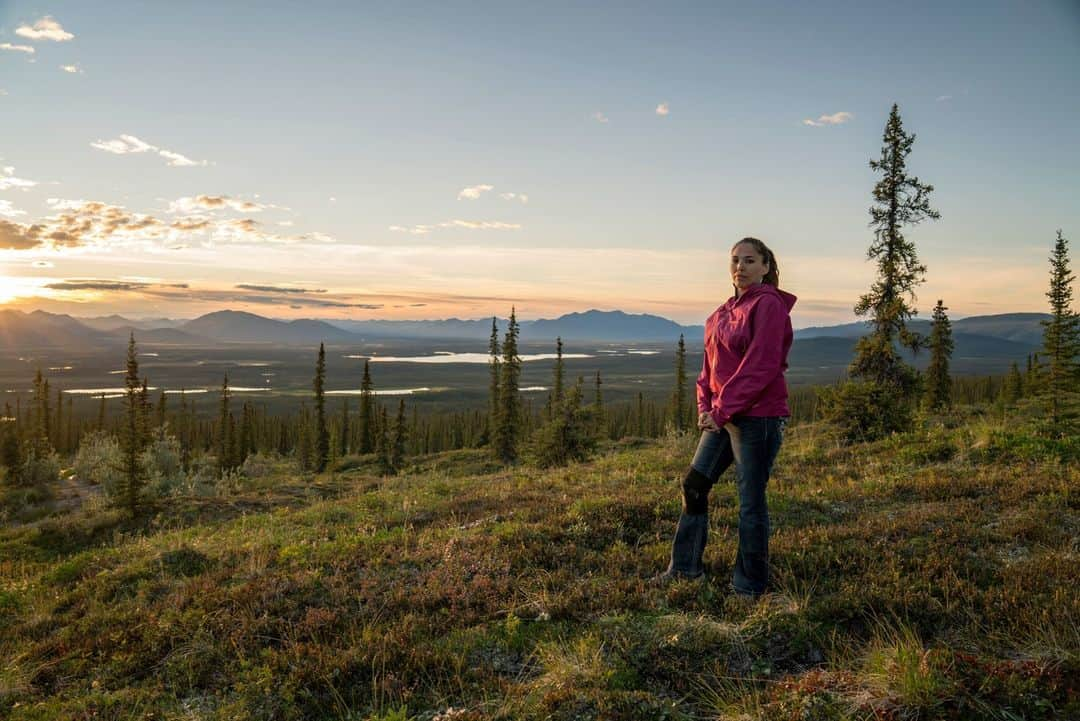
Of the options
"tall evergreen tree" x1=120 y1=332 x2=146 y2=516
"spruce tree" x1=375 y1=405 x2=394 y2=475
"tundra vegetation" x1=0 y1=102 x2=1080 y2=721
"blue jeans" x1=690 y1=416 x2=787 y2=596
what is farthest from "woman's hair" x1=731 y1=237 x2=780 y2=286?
"spruce tree" x1=375 y1=405 x2=394 y2=475

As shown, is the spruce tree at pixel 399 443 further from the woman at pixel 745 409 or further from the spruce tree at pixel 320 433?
the woman at pixel 745 409

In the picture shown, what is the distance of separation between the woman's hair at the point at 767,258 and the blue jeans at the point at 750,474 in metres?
1.48

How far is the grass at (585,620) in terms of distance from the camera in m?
4.04

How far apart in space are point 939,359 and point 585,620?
56.6 metres

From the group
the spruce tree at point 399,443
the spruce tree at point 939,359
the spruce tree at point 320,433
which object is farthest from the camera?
the spruce tree at point 320,433

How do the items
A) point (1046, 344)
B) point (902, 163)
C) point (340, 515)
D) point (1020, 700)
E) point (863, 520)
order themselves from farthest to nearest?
point (1046, 344)
point (902, 163)
point (340, 515)
point (863, 520)
point (1020, 700)

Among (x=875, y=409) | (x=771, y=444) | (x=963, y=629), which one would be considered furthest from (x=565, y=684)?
(x=875, y=409)

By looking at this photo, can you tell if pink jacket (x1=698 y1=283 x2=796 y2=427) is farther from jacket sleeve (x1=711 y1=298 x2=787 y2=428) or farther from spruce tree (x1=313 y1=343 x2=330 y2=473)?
spruce tree (x1=313 y1=343 x2=330 y2=473)

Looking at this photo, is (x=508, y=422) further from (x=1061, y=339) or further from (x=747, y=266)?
(x=747, y=266)

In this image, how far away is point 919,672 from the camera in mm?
3746

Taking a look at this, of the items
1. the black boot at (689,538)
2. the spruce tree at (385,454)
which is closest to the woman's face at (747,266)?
the black boot at (689,538)

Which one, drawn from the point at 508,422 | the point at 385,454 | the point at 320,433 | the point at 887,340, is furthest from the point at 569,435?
the point at 320,433

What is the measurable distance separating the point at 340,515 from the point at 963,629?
11.1m

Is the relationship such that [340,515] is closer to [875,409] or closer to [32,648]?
[32,648]
